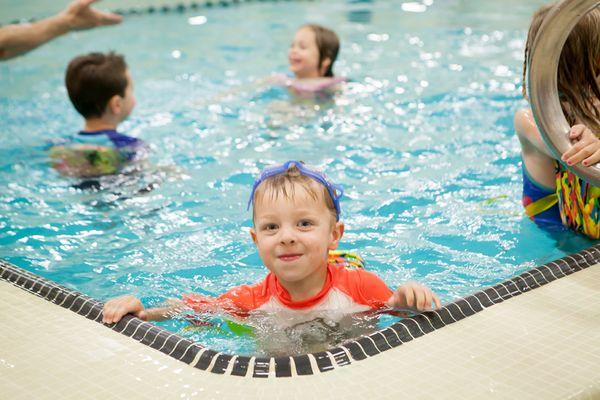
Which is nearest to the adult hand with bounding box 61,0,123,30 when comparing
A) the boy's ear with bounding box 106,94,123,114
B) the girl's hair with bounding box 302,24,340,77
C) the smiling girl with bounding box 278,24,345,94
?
the boy's ear with bounding box 106,94,123,114

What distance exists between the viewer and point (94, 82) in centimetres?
559

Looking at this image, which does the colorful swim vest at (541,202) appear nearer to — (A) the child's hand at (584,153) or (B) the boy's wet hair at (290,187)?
(A) the child's hand at (584,153)

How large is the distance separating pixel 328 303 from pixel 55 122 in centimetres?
429

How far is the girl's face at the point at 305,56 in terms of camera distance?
7.32 meters

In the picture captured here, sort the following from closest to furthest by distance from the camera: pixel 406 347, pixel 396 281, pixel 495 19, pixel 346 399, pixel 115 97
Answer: pixel 346 399
pixel 406 347
pixel 396 281
pixel 115 97
pixel 495 19

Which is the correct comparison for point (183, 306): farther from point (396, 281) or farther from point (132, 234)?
point (132, 234)

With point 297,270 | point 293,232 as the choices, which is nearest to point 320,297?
point 297,270

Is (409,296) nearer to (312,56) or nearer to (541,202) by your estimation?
(541,202)

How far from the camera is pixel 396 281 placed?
3.91 metres

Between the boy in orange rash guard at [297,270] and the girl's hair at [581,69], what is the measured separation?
1.24 meters

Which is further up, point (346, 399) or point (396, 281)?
point (346, 399)

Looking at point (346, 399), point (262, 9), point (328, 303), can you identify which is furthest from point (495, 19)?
point (346, 399)

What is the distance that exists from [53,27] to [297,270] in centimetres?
302

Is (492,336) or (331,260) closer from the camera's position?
(492,336)
